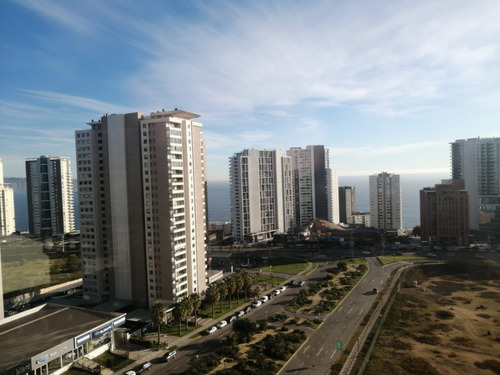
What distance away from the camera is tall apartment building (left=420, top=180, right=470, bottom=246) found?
41594 millimetres

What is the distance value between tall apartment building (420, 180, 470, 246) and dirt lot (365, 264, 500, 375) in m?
13.8

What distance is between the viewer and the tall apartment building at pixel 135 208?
21.9 m

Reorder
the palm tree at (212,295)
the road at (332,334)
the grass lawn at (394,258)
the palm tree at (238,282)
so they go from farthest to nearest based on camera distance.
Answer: the grass lawn at (394,258), the palm tree at (238,282), the palm tree at (212,295), the road at (332,334)

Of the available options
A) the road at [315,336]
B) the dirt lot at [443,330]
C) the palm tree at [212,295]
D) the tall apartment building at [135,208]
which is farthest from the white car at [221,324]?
the dirt lot at [443,330]

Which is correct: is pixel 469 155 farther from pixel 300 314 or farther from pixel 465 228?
pixel 300 314

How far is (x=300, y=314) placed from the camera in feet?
72.1

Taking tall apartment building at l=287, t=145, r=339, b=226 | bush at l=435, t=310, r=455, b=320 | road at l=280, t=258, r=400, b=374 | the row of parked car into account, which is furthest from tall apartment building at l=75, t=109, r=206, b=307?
tall apartment building at l=287, t=145, r=339, b=226

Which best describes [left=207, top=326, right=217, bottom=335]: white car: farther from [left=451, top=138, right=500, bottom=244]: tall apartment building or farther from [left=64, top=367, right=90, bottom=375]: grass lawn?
[left=451, top=138, right=500, bottom=244]: tall apartment building

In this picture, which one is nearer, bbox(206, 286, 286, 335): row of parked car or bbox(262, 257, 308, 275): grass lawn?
bbox(206, 286, 286, 335): row of parked car

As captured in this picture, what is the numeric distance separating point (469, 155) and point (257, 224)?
95.8ft

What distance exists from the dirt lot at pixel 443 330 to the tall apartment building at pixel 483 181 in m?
17.0

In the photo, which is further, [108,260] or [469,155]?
[469,155]

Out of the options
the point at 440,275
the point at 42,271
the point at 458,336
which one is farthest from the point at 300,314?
the point at 42,271

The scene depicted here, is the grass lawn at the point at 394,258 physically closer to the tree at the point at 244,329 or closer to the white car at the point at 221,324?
the white car at the point at 221,324
